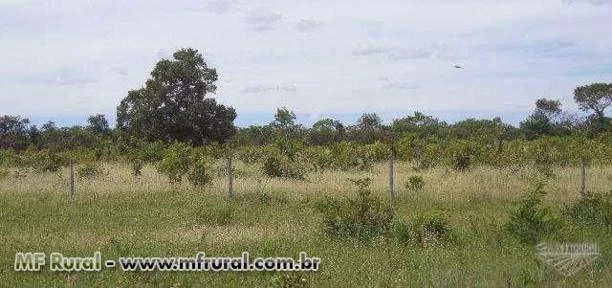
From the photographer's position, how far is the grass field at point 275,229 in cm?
692

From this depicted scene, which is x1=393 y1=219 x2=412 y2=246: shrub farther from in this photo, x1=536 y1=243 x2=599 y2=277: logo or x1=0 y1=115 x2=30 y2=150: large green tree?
x1=0 y1=115 x2=30 y2=150: large green tree

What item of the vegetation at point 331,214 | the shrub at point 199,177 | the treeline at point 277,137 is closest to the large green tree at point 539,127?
the treeline at point 277,137

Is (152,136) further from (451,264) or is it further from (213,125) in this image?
(451,264)

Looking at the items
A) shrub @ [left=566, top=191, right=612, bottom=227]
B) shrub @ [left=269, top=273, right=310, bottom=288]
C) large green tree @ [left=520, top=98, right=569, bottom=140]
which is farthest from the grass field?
large green tree @ [left=520, top=98, right=569, bottom=140]

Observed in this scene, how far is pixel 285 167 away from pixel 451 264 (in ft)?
44.1

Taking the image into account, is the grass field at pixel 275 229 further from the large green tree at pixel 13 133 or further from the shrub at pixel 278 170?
the large green tree at pixel 13 133

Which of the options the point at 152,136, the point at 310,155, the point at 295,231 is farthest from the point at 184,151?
the point at 152,136

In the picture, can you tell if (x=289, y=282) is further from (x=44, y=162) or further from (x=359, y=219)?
(x=44, y=162)

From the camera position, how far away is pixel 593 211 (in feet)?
36.2

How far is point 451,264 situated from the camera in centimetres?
767

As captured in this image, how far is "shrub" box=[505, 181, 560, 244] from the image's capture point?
9320mm

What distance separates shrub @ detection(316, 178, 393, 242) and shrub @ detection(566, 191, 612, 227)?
3350 millimetres

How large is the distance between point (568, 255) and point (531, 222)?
169 cm

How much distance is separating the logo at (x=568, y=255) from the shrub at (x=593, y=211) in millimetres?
2259
